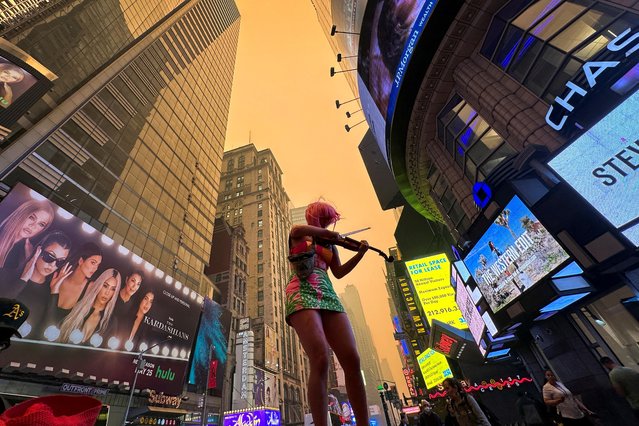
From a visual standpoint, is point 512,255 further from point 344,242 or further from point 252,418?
point 252,418

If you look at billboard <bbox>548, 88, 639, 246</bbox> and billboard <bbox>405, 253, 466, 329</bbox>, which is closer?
billboard <bbox>548, 88, 639, 246</bbox>

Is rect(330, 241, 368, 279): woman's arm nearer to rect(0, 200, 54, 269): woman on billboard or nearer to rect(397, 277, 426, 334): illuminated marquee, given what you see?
rect(0, 200, 54, 269): woman on billboard

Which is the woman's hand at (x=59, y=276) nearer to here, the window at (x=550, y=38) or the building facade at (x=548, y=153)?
the building facade at (x=548, y=153)

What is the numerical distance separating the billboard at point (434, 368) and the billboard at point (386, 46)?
2014 centimetres

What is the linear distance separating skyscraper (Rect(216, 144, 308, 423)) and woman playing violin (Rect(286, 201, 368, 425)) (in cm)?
5048

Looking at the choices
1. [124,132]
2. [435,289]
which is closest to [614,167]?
[435,289]

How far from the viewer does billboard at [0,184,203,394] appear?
15734 mm

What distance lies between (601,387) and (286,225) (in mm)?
88833

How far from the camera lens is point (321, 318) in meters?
2.44

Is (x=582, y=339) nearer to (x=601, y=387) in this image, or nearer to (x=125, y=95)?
(x=601, y=387)

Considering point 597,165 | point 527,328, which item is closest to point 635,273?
point 597,165

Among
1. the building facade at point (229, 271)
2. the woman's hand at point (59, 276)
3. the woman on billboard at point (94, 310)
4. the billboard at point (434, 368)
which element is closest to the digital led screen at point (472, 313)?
the billboard at point (434, 368)

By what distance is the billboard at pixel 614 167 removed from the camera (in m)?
6.20

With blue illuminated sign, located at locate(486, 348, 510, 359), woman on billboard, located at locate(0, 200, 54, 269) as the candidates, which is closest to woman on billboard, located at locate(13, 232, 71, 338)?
woman on billboard, located at locate(0, 200, 54, 269)
